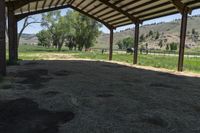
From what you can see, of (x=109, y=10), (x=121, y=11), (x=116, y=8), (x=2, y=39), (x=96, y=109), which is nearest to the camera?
(x=96, y=109)

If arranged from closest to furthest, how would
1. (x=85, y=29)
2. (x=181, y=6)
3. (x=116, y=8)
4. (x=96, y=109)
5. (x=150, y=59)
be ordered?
(x=96, y=109), (x=181, y=6), (x=116, y=8), (x=150, y=59), (x=85, y=29)

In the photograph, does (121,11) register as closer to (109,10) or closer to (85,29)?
(109,10)

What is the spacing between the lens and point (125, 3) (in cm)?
2069

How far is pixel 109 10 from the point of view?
23.8 m

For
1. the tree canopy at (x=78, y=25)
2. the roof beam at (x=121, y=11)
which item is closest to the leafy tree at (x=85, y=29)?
the tree canopy at (x=78, y=25)

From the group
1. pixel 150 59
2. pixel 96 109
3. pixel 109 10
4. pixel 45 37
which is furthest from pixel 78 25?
pixel 96 109

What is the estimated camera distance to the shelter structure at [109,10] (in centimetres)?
1656

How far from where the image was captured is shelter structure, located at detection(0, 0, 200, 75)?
16.6 meters

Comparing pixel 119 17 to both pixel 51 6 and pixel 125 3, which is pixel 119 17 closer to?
pixel 125 3

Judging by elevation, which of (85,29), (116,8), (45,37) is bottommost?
(45,37)

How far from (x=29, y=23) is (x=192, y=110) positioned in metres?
47.3

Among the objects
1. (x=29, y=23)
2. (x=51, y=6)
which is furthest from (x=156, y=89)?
(x=29, y=23)

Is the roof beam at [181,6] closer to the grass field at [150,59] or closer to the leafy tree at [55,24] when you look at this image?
the grass field at [150,59]

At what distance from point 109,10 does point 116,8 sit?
1.79 m
